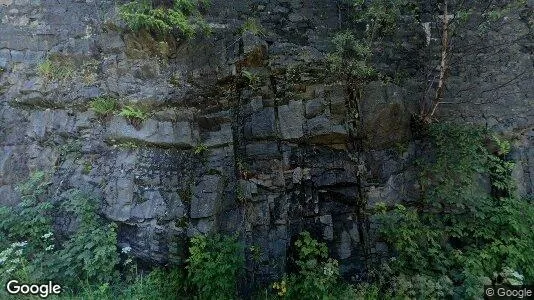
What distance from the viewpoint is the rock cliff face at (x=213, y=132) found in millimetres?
4789

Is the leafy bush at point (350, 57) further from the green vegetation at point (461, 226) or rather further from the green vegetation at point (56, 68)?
the green vegetation at point (56, 68)

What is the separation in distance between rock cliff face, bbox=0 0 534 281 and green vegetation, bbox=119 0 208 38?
0.62 feet

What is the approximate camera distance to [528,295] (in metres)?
A: 4.38

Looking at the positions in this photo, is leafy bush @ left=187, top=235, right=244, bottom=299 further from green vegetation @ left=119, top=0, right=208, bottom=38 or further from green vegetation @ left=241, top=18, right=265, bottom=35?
green vegetation @ left=241, top=18, right=265, bottom=35

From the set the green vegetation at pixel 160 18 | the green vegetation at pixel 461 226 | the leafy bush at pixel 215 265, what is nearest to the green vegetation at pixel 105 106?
the green vegetation at pixel 160 18

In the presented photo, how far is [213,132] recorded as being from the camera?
512 cm

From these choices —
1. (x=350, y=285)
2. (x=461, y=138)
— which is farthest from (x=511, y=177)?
(x=350, y=285)

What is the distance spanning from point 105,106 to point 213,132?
1541mm

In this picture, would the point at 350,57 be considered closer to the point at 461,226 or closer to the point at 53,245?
the point at 461,226

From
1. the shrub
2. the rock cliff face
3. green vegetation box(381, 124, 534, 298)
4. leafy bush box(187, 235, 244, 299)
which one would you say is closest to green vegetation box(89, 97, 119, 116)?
the rock cliff face

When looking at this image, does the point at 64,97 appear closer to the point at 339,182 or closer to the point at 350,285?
the point at 339,182

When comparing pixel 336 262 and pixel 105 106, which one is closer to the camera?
pixel 336 262

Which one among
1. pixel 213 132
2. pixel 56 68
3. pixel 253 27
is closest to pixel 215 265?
pixel 213 132

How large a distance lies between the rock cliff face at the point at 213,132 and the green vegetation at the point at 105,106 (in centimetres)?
12
